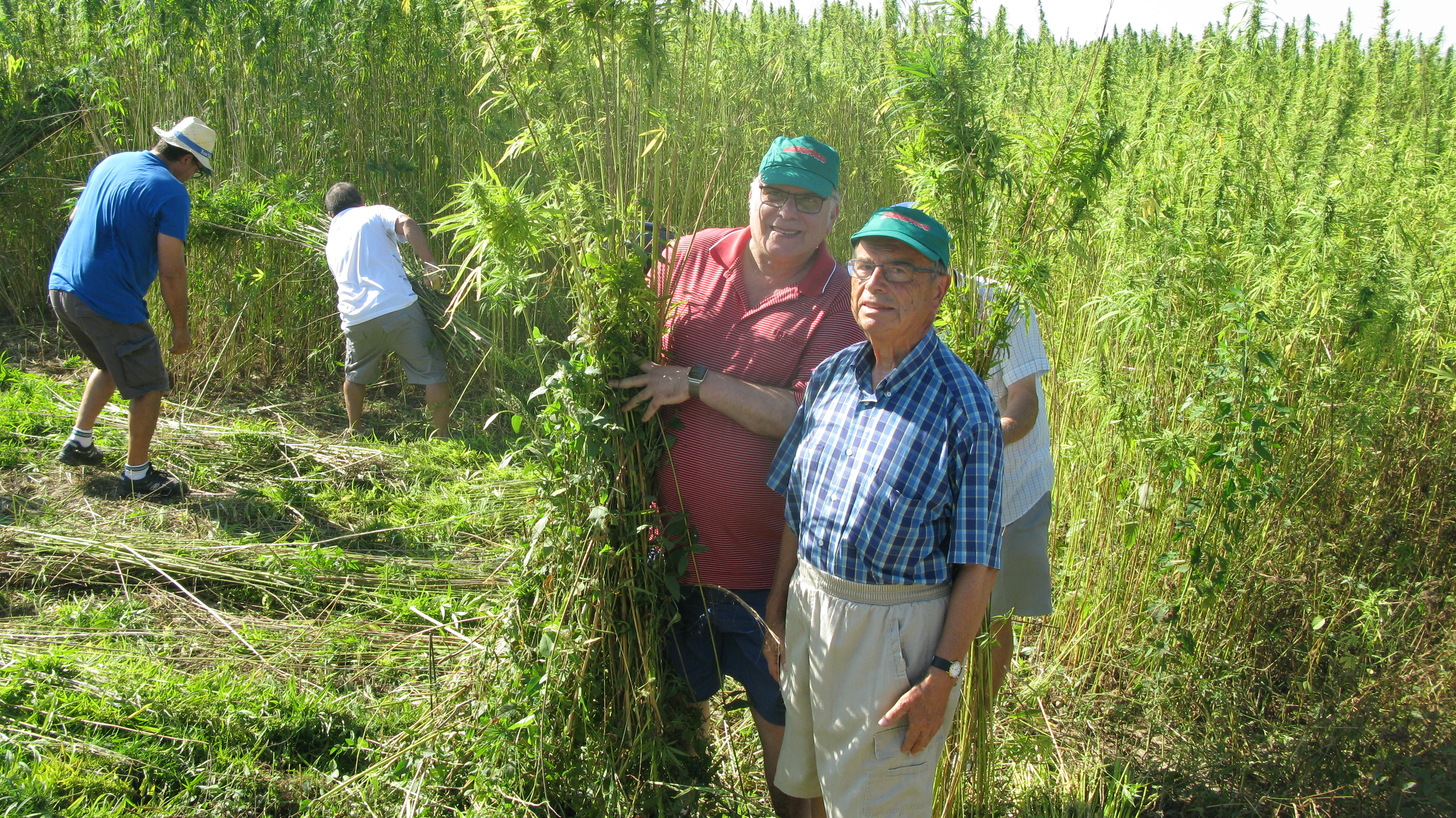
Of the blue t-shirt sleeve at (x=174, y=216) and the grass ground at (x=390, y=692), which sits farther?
the blue t-shirt sleeve at (x=174, y=216)

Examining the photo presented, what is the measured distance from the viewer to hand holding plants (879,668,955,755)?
1873mm

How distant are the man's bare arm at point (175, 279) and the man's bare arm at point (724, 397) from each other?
11.8 feet

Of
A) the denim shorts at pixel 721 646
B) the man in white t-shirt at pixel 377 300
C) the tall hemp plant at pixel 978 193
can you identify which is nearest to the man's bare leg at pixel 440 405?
the man in white t-shirt at pixel 377 300

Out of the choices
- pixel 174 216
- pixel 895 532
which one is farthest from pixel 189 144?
pixel 895 532

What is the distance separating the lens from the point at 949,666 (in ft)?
6.18

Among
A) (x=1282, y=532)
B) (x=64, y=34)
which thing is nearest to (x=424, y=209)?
(x=64, y=34)

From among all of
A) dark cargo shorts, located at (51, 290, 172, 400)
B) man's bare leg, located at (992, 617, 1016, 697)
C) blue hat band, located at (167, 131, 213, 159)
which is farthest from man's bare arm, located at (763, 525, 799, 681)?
blue hat band, located at (167, 131, 213, 159)

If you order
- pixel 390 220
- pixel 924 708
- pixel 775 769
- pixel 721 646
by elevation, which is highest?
pixel 390 220

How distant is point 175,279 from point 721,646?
382 cm

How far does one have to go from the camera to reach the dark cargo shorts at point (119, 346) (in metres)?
4.64

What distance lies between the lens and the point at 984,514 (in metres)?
1.85

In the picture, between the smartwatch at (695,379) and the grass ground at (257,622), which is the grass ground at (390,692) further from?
the smartwatch at (695,379)

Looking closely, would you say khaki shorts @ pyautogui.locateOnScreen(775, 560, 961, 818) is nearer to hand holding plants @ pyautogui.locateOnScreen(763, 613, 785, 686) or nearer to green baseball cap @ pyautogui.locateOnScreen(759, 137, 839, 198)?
hand holding plants @ pyautogui.locateOnScreen(763, 613, 785, 686)

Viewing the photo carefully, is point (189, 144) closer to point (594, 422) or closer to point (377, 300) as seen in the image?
point (377, 300)
